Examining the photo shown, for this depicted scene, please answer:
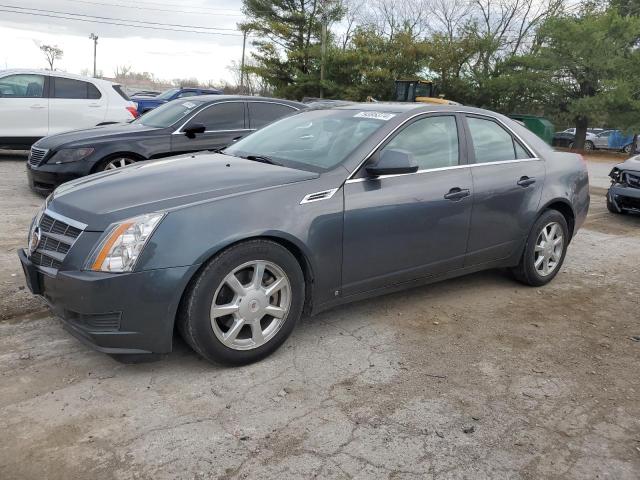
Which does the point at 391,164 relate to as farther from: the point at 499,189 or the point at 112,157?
the point at 112,157

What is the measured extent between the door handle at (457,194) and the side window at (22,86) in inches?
375

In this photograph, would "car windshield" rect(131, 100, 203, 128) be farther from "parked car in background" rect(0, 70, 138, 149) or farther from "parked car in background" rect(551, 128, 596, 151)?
"parked car in background" rect(551, 128, 596, 151)

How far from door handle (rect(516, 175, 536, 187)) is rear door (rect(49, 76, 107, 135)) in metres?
8.97

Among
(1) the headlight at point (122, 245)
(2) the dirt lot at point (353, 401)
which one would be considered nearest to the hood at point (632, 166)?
(2) the dirt lot at point (353, 401)

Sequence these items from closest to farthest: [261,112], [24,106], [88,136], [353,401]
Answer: [353,401]
[88,136]
[261,112]
[24,106]

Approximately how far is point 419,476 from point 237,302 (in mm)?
1343

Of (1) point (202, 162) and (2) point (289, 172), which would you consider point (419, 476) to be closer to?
(2) point (289, 172)

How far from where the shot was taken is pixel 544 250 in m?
4.96

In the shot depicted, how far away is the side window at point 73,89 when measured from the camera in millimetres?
10883

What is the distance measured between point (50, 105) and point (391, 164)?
9.37 m

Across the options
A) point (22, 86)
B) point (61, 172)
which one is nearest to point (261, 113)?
point (61, 172)

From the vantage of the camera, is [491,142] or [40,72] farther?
[40,72]

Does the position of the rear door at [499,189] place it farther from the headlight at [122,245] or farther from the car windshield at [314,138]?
the headlight at [122,245]

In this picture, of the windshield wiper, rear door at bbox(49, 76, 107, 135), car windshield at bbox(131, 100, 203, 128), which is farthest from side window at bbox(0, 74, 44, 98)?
the windshield wiper
